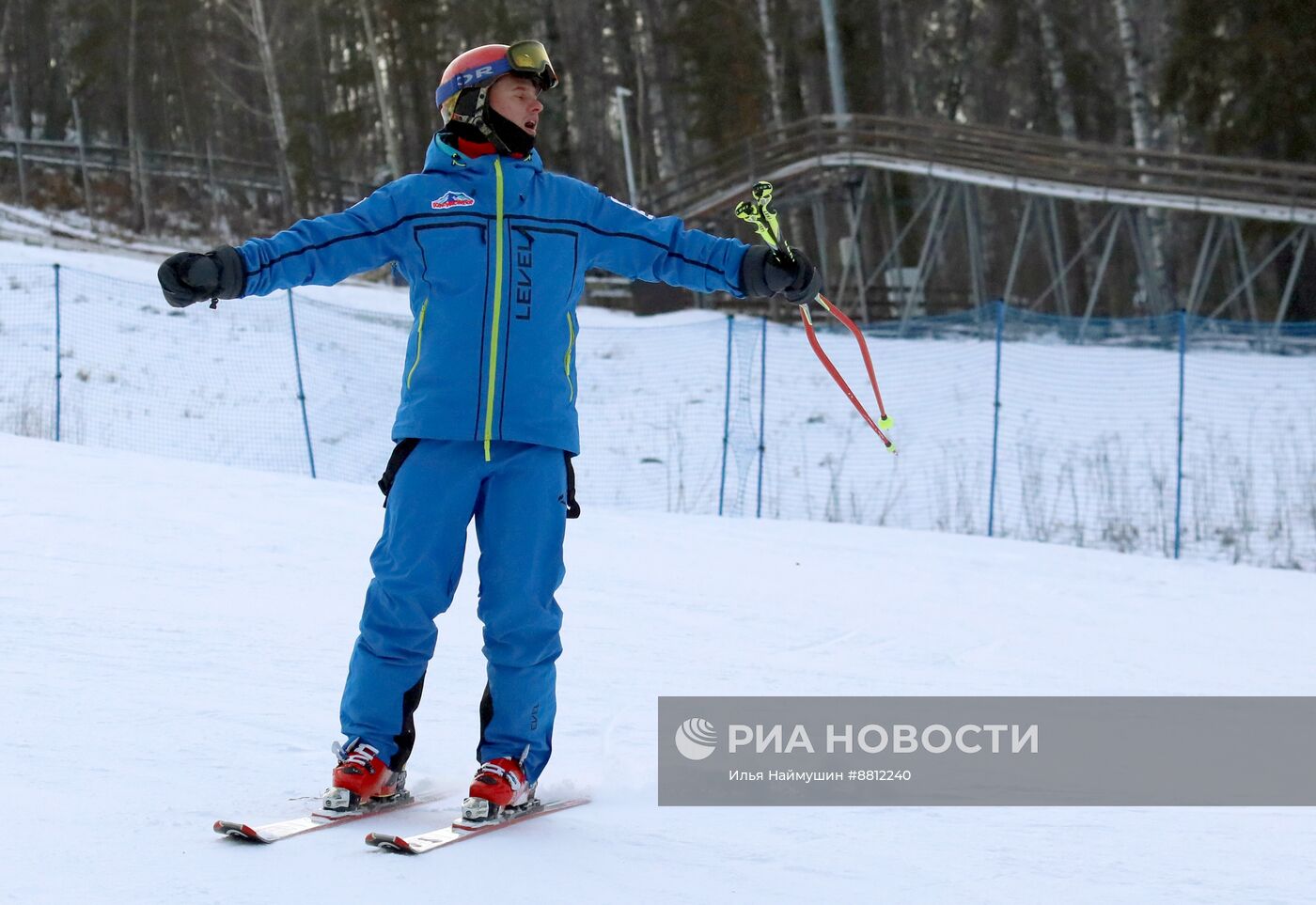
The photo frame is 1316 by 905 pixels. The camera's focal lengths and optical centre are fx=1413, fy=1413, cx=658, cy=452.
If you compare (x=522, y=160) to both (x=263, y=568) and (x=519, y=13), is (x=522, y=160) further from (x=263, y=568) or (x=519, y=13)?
(x=519, y=13)

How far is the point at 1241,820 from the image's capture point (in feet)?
11.2

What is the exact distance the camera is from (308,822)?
294cm

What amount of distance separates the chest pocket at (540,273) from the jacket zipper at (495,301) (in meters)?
0.02

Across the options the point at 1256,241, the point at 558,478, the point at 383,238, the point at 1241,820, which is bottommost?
the point at 1241,820

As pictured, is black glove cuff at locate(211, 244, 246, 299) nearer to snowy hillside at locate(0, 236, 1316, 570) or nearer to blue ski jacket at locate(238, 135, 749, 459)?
blue ski jacket at locate(238, 135, 749, 459)

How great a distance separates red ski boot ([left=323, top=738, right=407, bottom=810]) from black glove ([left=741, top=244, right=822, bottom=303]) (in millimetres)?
1380

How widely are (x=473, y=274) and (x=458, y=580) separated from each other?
2.24ft

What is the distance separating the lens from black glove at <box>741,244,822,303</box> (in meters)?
3.34

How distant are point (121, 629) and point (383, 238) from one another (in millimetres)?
2556

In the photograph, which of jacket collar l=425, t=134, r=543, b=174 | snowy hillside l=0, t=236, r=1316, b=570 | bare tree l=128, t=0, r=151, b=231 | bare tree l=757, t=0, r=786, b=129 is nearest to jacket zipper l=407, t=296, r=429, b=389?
jacket collar l=425, t=134, r=543, b=174

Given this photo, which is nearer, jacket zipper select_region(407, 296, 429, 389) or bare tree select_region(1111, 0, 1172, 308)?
jacket zipper select_region(407, 296, 429, 389)

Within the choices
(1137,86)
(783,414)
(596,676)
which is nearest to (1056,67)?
(1137,86)

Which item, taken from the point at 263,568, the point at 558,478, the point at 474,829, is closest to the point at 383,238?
the point at 558,478

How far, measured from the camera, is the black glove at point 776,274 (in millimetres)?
3342
